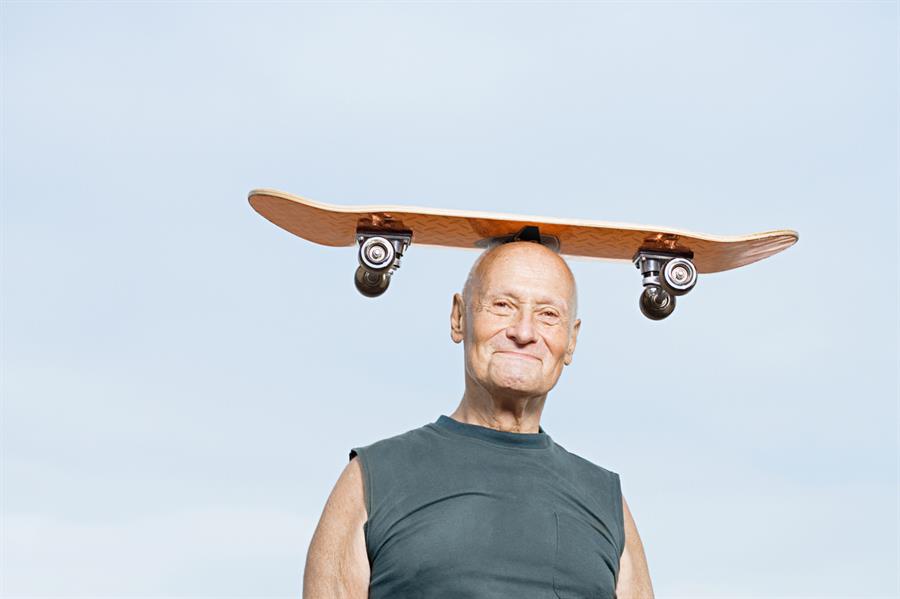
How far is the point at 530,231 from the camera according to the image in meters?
5.04

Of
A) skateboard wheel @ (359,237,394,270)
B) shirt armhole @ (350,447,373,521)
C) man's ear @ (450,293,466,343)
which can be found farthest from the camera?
man's ear @ (450,293,466,343)

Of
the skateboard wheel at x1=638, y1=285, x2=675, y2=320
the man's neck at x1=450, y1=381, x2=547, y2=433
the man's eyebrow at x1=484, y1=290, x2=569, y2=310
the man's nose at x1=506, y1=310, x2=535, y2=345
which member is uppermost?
the skateboard wheel at x1=638, y1=285, x2=675, y2=320

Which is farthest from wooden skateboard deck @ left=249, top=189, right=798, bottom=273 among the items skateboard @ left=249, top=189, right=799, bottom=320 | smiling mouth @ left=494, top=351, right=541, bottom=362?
smiling mouth @ left=494, top=351, right=541, bottom=362

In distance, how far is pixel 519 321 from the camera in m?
4.79

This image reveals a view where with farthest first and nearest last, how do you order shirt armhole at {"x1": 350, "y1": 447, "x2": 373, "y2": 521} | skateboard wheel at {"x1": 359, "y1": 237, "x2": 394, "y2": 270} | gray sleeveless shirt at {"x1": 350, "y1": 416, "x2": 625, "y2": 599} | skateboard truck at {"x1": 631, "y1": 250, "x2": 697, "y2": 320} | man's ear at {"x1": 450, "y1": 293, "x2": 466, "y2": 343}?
1. skateboard truck at {"x1": 631, "y1": 250, "x2": 697, "y2": 320}
2. man's ear at {"x1": 450, "y1": 293, "x2": 466, "y2": 343}
3. skateboard wheel at {"x1": 359, "y1": 237, "x2": 394, "y2": 270}
4. shirt armhole at {"x1": 350, "y1": 447, "x2": 373, "y2": 521}
5. gray sleeveless shirt at {"x1": 350, "y1": 416, "x2": 625, "y2": 599}

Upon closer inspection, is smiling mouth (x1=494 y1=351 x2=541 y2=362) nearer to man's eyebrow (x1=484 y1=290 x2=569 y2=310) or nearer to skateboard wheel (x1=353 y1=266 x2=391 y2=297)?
man's eyebrow (x1=484 y1=290 x2=569 y2=310)

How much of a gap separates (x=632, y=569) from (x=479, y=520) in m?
0.74

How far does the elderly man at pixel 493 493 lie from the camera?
179 inches

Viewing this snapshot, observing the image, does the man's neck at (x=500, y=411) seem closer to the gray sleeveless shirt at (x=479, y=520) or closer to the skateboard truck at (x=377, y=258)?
the gray sleeveless shirt at (x=479, y=520)

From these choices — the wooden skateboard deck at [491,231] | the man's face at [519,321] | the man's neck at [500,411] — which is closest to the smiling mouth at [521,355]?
the man's face at [519,321]

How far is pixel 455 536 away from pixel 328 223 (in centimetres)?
117

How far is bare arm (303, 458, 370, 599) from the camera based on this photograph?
4551 millimetres

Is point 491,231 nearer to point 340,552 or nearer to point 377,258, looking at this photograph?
point 377,258

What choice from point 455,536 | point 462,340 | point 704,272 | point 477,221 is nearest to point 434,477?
point 455,536
